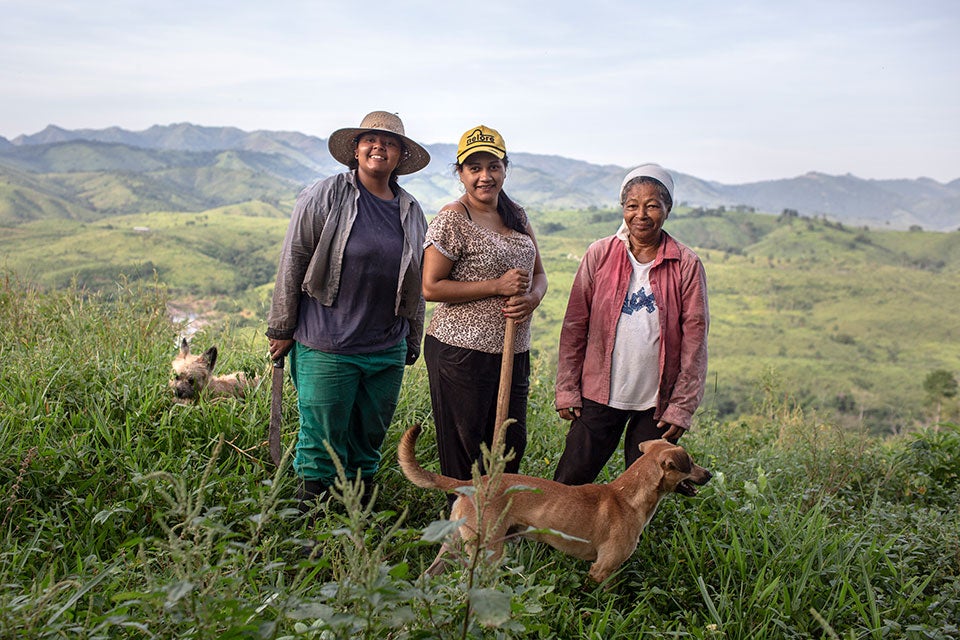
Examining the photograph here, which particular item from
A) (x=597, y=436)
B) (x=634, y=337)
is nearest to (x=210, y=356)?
(x=597, y=436)

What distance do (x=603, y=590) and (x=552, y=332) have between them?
224 feet

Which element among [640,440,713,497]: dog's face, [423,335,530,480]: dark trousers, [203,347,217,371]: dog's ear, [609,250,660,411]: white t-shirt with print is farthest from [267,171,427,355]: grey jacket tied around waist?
[640,440,713,497]: dog's face

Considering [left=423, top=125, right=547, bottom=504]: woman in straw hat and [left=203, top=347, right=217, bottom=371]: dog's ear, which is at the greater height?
[left=423, top=125, right=547, bottom=504]: woman in straw hat

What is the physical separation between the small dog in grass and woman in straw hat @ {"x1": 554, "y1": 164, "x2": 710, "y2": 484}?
2.35 m

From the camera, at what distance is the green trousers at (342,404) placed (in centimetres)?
347

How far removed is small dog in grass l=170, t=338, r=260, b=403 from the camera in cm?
432

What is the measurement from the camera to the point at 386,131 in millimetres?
3506

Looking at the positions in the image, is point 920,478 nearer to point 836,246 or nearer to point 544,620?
point 544,620

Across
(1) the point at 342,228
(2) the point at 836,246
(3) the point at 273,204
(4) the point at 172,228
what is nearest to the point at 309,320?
(1) the point at 342,228

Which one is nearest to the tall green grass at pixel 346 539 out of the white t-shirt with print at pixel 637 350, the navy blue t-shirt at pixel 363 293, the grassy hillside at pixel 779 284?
the white t-shirt with print at pixel 637 350

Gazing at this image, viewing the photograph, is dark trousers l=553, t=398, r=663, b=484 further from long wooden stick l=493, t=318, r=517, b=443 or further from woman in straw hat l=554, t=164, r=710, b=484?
long wooden stick l=493, t=318, r=517, b=443

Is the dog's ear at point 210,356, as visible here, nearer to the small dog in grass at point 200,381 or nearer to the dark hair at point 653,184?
the small dog in grass at point 200,381

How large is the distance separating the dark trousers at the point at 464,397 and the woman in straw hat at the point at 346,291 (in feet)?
1.14

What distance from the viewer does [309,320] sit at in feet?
11.5
